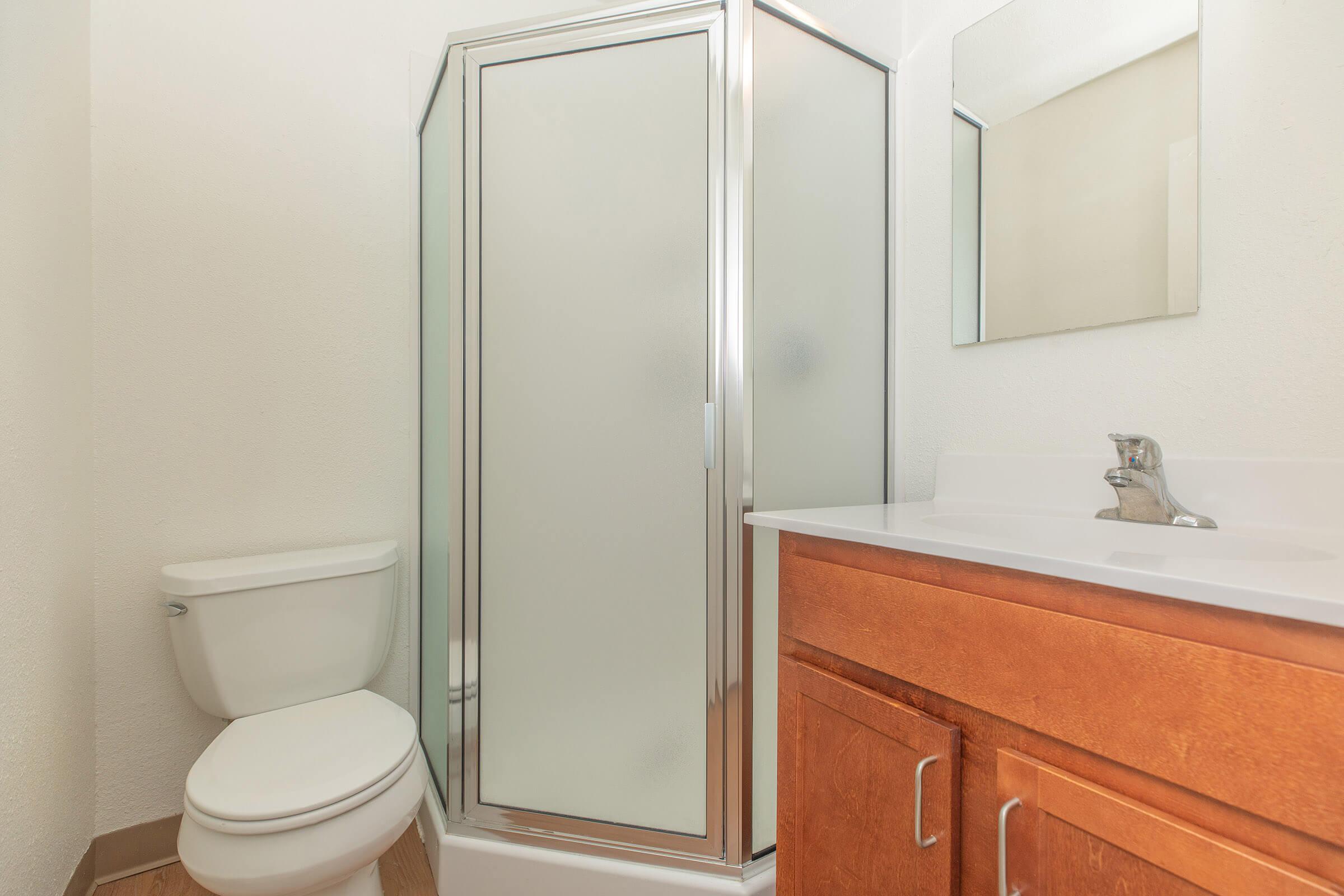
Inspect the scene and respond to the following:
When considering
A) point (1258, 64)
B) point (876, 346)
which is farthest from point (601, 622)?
point (1258, 64)

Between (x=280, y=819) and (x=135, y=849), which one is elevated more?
(x=280, y=819)

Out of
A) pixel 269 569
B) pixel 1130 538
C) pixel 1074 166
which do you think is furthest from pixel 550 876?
pixel 1074 166

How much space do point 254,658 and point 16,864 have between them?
17.7 inches

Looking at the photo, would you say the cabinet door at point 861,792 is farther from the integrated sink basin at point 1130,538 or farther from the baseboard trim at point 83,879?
the baseboard trim at point 83,879

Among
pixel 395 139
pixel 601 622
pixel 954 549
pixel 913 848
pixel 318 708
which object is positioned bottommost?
pixel 318 708

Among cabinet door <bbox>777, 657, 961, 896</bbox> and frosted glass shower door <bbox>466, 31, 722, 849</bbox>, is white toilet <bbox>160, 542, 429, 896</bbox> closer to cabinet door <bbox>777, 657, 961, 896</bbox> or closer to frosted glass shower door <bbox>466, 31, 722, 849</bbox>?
frosted glass shower door <bbox>466, 31, 722, 849</bbox>

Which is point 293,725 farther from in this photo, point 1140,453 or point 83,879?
point 1140,453

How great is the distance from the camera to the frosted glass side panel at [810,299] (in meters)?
1.25

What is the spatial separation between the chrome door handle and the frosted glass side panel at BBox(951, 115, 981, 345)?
91 cm

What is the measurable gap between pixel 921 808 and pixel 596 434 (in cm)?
84

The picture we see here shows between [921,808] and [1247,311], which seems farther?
[1247,311]

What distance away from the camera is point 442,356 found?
4.94 ft

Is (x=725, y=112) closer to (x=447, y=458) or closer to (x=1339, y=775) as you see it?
(x=447, y=458)

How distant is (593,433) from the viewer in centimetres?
131
